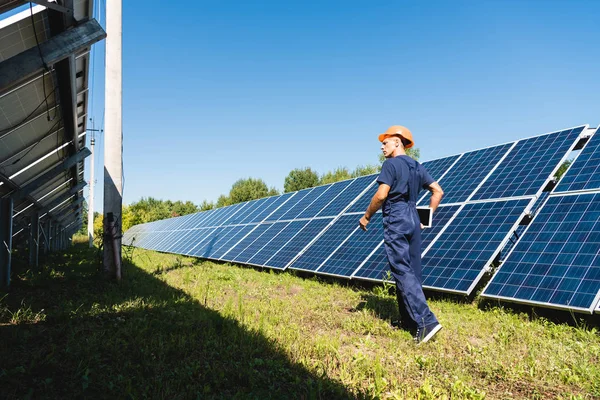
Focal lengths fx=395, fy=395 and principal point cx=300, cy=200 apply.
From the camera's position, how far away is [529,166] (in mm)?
7316

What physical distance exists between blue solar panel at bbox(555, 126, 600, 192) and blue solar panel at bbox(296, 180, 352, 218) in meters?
6.69

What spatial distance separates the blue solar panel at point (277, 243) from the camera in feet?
35.7

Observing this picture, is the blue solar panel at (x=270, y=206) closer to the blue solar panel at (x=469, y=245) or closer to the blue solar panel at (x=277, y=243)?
the blue solar panel at (x=277, y=243)

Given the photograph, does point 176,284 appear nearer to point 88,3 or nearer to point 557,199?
point 88,3

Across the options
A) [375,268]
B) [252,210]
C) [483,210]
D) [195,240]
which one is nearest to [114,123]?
[375,268]

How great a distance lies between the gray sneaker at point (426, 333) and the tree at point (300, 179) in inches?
2901

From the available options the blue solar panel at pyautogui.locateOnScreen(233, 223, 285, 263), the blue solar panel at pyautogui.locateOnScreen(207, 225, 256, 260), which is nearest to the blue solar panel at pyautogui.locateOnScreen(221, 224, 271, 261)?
the blue solar panel at pyautogui.locateOnScreen(233, 223, 285, 263)

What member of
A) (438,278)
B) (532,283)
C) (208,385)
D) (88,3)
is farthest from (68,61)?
(532,283)

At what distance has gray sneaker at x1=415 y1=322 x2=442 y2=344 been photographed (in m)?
4.07

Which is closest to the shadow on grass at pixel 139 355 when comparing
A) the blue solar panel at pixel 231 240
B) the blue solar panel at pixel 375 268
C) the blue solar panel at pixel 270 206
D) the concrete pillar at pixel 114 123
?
the concrete pillar at pixel 114 123

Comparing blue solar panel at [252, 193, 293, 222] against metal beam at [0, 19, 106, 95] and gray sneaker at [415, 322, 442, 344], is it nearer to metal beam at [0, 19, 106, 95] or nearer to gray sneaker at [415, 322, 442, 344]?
metal beam at [0, 19, 106, 95]

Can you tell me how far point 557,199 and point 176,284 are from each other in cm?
698

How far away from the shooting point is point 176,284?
A: 26.4ft

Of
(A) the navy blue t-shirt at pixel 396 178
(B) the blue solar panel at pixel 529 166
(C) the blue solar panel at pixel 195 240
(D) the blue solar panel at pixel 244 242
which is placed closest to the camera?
(A) the navy blue t-shirt at pixel 396 178
